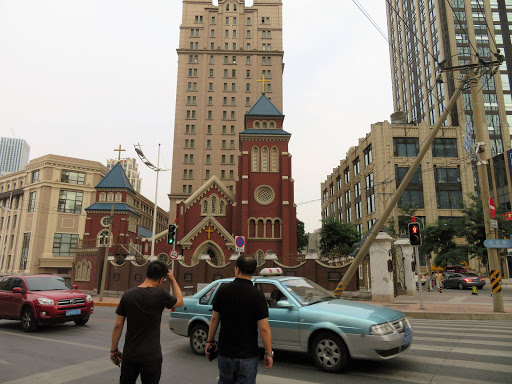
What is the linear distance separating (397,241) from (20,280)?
63.2ft

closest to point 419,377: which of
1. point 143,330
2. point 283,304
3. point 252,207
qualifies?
point 283,304

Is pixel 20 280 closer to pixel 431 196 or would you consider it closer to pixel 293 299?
pixel 293 299

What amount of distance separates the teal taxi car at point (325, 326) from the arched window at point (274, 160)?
29367mm

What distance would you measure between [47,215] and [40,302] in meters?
48.7

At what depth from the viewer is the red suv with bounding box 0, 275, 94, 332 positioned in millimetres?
9984

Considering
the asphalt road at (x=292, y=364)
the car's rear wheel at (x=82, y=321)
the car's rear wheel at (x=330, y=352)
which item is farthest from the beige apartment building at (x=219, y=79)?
the car's rear wheel at (x=330, y=352)

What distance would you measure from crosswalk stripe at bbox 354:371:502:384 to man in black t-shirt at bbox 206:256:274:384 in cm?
301

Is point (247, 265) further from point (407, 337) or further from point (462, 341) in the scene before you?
point (462, 341)

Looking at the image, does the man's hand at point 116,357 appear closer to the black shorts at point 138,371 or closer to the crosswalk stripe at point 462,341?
the black shorts at point 138,371

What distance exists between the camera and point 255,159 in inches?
1443

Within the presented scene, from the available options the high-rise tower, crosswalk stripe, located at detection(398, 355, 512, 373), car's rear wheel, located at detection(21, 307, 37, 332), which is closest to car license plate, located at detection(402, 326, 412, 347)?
crosswalk stripe, located at detection(398, 355, 512, 373)

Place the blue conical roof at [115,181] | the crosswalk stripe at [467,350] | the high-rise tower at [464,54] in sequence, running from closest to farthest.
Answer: the crosswalk stripe at [467,350] < the blue conical roof at [115,181] < the high-rise tower at [464,54]

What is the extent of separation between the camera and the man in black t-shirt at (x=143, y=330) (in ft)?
11.2

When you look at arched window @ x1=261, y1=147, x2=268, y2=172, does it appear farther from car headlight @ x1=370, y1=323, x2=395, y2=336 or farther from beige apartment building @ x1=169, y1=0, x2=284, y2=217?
car headlight @ x1=370, y1=323, x2=395, y2=336
